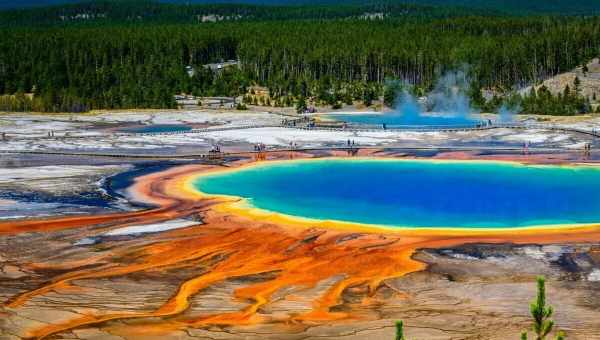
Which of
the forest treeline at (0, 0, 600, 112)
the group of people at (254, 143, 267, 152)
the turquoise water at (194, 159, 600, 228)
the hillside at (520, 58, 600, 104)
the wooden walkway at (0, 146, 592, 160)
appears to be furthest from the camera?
the forest treeline at (0, 0, 600, 112)

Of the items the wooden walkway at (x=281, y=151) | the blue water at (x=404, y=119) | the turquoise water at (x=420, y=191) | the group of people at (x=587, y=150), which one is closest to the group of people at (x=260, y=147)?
the wooden walkway at (x=281, y=151)

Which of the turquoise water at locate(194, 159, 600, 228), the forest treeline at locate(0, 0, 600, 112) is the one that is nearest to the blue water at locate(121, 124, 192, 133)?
the forest treeline at locate(0, 0, 600, 112)

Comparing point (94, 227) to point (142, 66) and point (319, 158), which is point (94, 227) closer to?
point (319, 158)

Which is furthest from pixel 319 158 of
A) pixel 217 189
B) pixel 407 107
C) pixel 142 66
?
pixel 142 66

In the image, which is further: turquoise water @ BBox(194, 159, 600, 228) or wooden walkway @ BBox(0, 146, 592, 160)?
wooden walkway @ BBox(0, 146, 592, 160)

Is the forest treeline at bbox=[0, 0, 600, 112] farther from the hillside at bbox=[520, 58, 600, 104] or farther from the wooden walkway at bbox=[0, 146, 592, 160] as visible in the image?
the wooden walkway at bbox=[0, 146, 592, 160]

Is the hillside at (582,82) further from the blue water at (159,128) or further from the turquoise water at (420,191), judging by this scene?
the turquoise water at (420,191)
